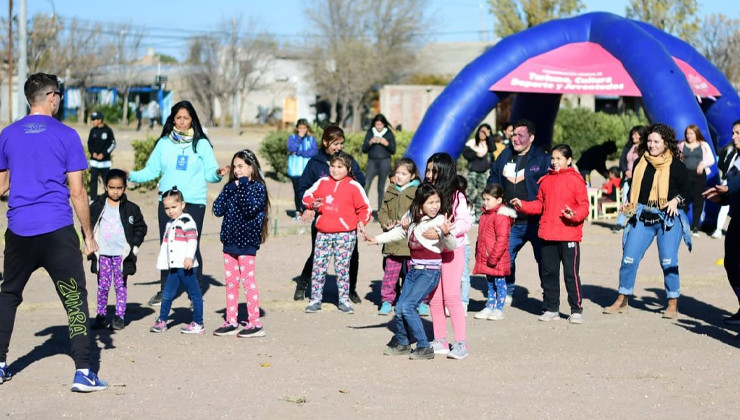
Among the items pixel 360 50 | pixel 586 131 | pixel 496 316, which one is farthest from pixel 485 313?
pixel 360 50

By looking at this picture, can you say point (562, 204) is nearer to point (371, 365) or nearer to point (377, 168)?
point (371, 365)

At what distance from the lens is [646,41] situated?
17234mm

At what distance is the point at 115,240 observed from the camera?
923cm

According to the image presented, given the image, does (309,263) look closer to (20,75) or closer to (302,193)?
(302,193)

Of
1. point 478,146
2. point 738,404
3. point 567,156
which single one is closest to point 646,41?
point 478,146

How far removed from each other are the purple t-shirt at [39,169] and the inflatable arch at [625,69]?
10456mm

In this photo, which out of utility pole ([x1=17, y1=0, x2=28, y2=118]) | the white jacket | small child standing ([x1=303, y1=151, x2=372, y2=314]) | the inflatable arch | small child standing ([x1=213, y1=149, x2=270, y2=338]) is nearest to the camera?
the white jacket

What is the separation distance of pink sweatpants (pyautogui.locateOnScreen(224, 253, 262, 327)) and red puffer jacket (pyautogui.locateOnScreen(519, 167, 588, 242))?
2737mm

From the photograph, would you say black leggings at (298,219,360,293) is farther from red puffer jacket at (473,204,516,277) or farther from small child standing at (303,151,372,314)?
red puffer jacket at (473,204,516,277)

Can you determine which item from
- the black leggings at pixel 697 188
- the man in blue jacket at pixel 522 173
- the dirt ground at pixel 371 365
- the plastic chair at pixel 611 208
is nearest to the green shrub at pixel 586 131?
the plastic chair at pixel 611 208

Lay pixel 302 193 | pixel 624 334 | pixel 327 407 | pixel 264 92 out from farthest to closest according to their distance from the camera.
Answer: pixel 264 92 → pixel 302 193 → pixel 624 334 → pixel 327 407

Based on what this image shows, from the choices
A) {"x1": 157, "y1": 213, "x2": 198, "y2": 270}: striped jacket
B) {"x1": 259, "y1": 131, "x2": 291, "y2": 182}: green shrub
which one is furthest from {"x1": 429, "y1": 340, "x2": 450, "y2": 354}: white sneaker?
{"x1": 259, "y1": 131, "x2": 291, "y2": 182}: green shrub

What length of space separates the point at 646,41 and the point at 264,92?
184ft

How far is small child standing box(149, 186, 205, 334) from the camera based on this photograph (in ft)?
29.5
